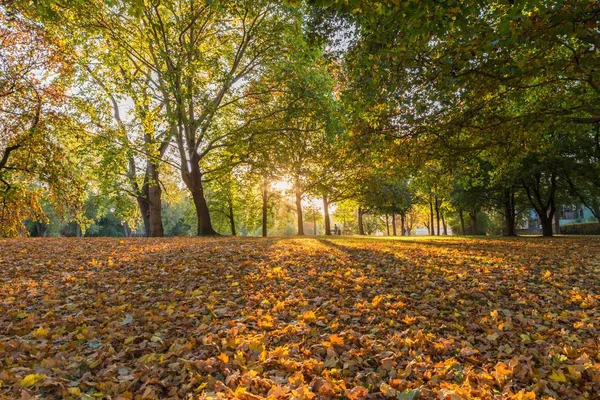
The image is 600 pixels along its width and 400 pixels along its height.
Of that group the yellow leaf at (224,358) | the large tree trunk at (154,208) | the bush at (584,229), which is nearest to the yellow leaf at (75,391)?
the yellow leaf at (224,358)

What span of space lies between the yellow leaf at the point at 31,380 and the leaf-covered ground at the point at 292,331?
1 centimetres

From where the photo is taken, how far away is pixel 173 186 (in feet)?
89.2

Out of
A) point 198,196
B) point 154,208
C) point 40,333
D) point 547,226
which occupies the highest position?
point 198,196

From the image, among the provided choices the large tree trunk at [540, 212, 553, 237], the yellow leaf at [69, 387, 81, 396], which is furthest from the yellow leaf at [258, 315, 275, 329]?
the large tree trunk at [540, 212, 553, 237]

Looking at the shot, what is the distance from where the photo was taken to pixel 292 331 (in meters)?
4.16

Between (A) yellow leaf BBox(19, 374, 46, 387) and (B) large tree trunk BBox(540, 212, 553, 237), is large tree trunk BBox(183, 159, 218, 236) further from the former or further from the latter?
→ (B) large tree trunk BBox(540, 212, 553, 237)

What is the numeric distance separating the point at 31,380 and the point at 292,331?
2.48 meters

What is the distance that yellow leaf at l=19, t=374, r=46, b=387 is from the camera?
9.37ft

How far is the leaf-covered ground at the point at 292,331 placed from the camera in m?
3.03

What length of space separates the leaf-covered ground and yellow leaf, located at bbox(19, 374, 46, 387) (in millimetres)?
12

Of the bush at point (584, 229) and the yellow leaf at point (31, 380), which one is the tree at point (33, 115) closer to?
the yellow leaf at point (31, 380)

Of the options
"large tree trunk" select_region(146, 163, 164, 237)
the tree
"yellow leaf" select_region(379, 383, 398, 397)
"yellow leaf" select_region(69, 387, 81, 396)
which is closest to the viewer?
"yellow leaf" select_region(69, 387, 81, 396)

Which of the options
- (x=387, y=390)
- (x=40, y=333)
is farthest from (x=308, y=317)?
(x=40, y=333)

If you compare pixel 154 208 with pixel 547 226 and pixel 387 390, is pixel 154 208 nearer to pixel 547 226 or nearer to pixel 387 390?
pixel 387 390
